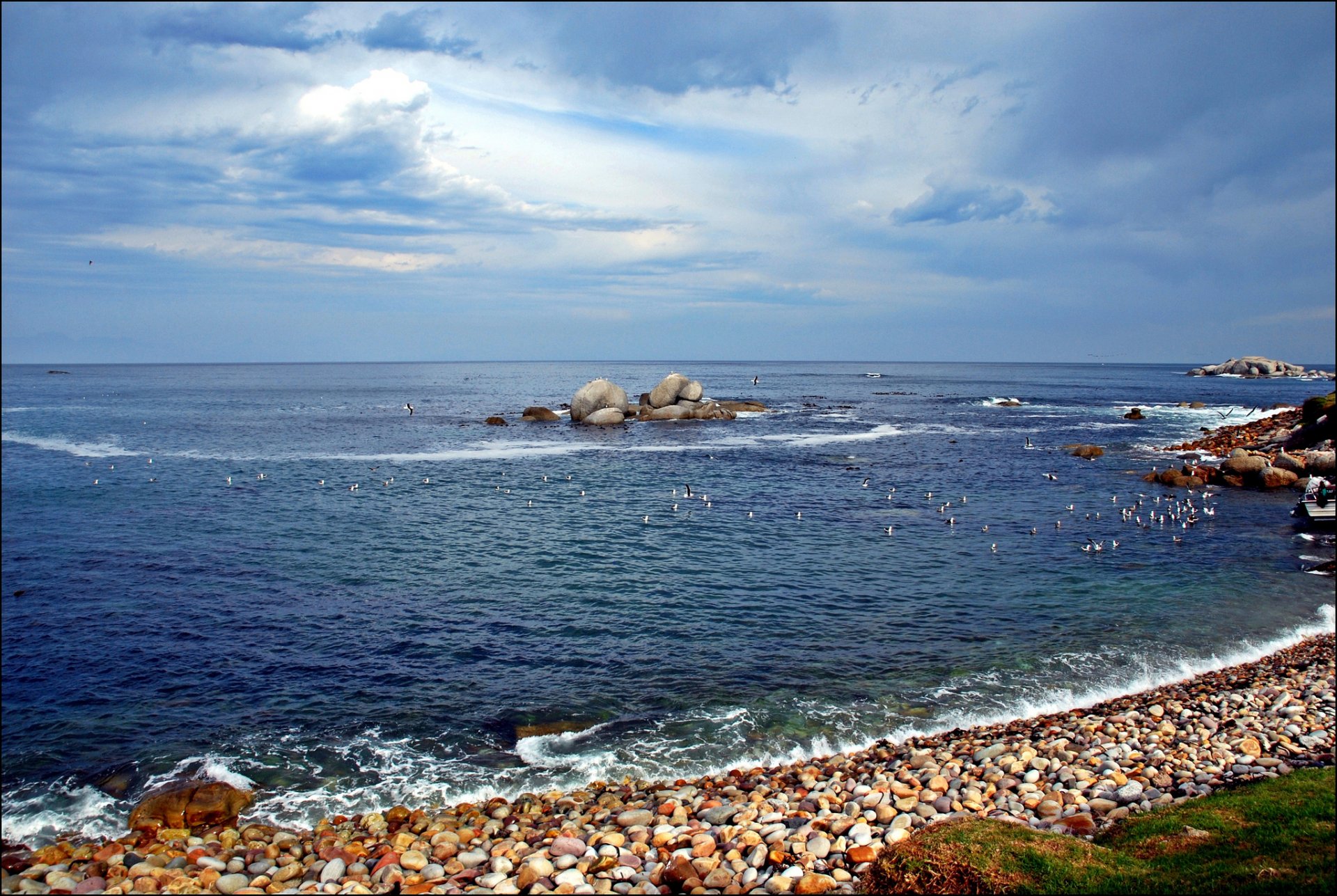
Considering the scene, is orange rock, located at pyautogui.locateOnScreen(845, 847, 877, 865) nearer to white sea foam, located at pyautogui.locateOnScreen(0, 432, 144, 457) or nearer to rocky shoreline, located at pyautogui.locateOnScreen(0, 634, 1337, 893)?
rocky shoreline, located at pyautogui.locateOnScreen(0, 634, 1337, 893)

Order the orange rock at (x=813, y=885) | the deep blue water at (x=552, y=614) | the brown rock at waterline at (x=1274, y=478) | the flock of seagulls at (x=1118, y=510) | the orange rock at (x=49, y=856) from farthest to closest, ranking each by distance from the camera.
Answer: the brown rock at waterline at (x=1274, y=478), the flock of seagulls at (x=1118, y=510), the deep blue water at (x=552, y=614), the orange rock at (x=49, y=856), the orange rock at (x=813, y=885)

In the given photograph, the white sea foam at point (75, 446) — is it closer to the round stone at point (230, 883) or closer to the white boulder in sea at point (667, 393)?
the white boulder in sea at point (667, 393)

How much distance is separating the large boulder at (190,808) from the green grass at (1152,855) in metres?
10.4

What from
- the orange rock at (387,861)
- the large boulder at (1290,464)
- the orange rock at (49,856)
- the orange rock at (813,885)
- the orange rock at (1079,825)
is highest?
the large boulder at (1290,464)

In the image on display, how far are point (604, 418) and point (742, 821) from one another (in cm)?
6414

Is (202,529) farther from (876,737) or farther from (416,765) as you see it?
(876,737)

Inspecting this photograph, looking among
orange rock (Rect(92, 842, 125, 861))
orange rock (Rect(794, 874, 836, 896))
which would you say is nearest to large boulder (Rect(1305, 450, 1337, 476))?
orange rock (Rect(794, 874, 836, 896))

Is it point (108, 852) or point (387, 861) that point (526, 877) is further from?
point (108, 852)

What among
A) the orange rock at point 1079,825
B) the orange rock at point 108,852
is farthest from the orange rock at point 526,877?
the orange rock at point 1079,825

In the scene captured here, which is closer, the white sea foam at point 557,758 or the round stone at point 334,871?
the round stone at point 334,871

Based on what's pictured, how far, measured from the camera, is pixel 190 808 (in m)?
12.3

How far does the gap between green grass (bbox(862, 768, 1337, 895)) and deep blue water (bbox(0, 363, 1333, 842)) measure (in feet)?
18.7

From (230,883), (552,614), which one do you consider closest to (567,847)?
(230,883)

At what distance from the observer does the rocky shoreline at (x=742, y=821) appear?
965 centimetres
